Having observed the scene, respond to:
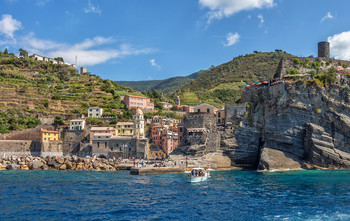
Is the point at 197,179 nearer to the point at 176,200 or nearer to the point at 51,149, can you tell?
the point at 176,200

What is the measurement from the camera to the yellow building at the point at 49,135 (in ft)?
237

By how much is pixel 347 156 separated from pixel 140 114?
40.9 meters

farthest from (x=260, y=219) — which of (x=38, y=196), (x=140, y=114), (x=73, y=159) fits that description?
(x=140, y=114)

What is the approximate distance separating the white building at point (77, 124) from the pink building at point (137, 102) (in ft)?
61.9

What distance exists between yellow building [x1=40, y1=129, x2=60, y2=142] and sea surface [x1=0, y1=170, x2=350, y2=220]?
33.8 m

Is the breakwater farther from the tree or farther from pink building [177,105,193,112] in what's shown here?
the tree

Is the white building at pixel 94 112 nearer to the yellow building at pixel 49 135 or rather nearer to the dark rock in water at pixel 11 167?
the yellow building at pixel 49 135

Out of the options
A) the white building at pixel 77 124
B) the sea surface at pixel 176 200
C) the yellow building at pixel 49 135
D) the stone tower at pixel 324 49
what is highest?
the stone tower at pixel 324 49

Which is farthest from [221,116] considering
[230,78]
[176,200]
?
[230,78]

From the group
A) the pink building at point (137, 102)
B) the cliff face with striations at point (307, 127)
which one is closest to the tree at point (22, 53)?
the pink building at point (137, 102)

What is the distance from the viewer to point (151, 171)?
49.3 m

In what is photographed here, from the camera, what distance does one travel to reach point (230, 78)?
148 m

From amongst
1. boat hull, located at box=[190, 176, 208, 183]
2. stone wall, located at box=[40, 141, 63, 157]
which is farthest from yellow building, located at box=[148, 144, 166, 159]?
boat hull, located at box=[190, 176, 208, 183]

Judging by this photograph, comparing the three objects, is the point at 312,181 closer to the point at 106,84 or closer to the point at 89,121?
the point at 89,121
